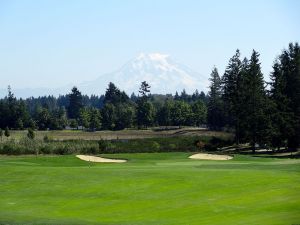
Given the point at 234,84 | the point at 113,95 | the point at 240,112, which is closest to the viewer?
the point at 240,112

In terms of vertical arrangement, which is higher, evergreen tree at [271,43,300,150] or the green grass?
evergreen tree at [271,43,300,150]

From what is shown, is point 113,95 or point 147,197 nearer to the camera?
point 147,197

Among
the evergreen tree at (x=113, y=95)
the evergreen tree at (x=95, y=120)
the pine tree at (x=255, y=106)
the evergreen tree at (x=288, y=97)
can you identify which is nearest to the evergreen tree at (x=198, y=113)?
the evergreen tree at (x=95, y=120)

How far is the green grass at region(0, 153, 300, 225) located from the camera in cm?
2266

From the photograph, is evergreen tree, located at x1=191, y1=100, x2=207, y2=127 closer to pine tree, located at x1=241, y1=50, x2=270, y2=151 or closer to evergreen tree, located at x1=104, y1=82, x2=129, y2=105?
evergreen tree, located at x1=104, y1=82, x2=129, y2=105

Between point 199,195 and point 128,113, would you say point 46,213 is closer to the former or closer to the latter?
point 199,195

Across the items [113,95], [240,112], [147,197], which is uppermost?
[113,95]

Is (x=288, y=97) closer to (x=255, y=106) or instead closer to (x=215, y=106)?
(x=255, y=106)

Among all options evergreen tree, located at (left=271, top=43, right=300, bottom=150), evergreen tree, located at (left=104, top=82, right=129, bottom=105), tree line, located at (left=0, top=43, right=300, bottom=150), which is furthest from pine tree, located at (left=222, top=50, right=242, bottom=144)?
evergreen tree, located at (left=104, top=82, right=129, bottom=105)

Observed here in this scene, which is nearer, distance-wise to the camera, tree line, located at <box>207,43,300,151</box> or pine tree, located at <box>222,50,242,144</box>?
tree line, located at <box>207,43,300,151</box>

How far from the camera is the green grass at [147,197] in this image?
22.7 m

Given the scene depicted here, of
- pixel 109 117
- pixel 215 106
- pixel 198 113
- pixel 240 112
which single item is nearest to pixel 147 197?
pixel 240 112

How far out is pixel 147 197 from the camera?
93.1ft

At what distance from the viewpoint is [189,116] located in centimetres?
14988
